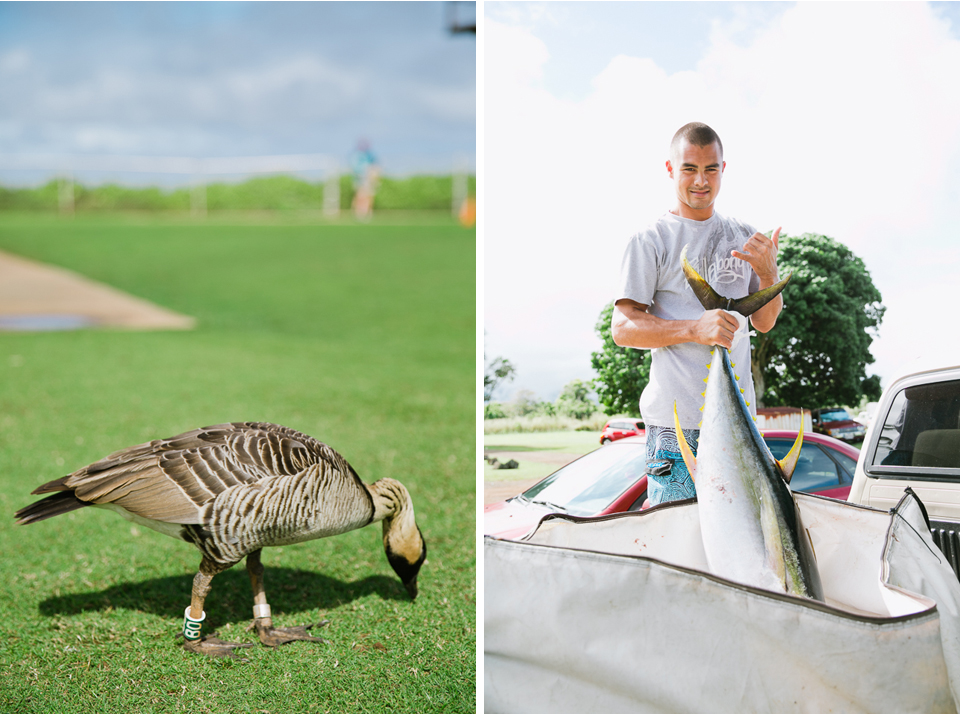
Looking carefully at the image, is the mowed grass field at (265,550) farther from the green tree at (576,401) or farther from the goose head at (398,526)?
the green tree at (576,401)

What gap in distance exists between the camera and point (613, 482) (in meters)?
3.11

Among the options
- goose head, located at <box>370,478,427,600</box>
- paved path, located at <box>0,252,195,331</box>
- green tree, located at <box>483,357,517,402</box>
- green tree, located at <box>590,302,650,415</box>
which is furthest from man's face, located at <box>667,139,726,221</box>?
paved path, located at <box>0,252,195,331</box>

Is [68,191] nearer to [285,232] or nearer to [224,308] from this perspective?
[285,232]

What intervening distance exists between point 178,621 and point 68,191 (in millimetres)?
28211

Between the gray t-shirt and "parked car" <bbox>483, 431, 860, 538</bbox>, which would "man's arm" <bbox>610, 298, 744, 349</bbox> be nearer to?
the gray t-shirt

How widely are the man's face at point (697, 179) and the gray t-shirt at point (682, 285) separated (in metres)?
0.04

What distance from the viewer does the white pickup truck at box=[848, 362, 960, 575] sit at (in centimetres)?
283

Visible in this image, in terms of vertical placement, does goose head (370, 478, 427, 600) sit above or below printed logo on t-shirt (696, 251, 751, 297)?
below

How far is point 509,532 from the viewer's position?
3033 millimetres

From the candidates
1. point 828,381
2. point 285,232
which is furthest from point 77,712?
point 285,232

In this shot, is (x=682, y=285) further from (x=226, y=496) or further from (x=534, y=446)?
(x=226, y=496)

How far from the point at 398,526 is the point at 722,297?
61.4 inches

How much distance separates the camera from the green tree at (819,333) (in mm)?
3049

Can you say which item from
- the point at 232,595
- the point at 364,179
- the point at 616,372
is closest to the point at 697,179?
the point at 616,372
